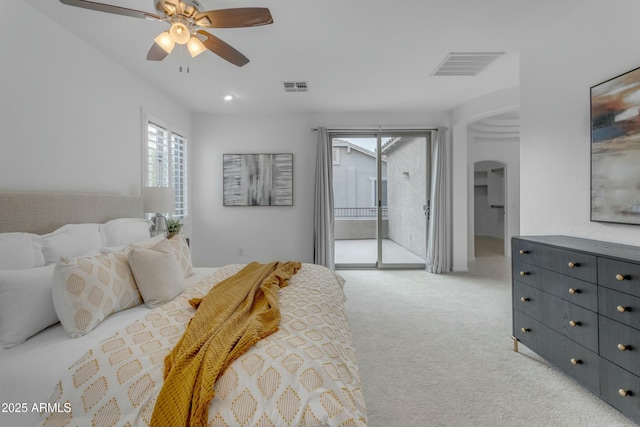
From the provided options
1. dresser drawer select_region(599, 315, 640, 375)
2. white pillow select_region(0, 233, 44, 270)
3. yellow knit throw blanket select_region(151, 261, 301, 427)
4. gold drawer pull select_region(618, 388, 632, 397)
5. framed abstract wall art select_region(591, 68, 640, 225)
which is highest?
framed abstract wall art select_region(591, 68, 640, 225)

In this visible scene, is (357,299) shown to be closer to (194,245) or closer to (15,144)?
(194,245)

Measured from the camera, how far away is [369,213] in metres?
5.42

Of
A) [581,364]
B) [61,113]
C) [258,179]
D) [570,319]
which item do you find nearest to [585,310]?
[570,319]

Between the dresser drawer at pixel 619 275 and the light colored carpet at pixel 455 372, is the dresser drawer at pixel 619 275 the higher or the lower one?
the higher one

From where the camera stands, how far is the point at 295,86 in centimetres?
388

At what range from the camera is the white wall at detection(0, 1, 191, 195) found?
6.84 feet

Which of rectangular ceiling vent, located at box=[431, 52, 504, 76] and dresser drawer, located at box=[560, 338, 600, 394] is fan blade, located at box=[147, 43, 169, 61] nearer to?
rectangular ceiling vent, located at box=[431, 52, 504, 76]

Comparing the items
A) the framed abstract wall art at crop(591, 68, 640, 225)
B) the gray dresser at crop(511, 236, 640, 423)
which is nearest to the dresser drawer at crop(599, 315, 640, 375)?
the gray dresser at crop(511, 236, 640, 423)

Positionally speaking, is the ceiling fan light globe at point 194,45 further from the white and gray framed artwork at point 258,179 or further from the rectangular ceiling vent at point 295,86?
the white and gray framed artwork at point 258,179

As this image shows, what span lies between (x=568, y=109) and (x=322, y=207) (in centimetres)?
329

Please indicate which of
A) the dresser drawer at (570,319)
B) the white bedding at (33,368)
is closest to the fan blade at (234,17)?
the white bedding at (33,368)

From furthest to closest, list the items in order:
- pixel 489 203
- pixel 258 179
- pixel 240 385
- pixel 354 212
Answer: pixel 489 203 → pixel 354 212 → pixel 258 179 → pixel 240 385

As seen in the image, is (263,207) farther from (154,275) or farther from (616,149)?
(616,149)

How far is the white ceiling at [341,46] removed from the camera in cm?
232
